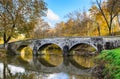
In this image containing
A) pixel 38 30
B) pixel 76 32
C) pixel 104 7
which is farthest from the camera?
pixel 38 30

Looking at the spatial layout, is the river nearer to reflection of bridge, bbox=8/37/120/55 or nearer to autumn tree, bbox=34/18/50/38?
reflection of bridge, bbox=8/37/120/55

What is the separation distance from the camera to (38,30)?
76375 mm

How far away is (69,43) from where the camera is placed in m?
46.6

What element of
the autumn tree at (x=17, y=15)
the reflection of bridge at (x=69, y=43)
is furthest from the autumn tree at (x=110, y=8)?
the autumn tree at (x=17, y=15)

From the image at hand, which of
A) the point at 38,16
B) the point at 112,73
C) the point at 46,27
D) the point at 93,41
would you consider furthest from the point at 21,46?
the point at 112,73

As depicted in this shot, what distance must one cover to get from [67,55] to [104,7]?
1229 centimetres

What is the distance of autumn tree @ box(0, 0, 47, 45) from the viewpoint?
46.7m

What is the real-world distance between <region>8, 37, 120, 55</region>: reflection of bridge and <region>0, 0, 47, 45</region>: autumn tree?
4.06m

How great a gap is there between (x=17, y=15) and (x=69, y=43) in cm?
1019

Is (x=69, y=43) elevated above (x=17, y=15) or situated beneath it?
situated beneath

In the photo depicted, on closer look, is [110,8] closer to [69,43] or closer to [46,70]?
[69,43]

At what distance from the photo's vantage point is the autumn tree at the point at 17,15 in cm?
4669

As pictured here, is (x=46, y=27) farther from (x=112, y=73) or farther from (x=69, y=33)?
(x=112, y=73)

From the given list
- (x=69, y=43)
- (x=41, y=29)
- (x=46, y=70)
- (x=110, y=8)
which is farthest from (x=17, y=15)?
(x=41, y=29)
